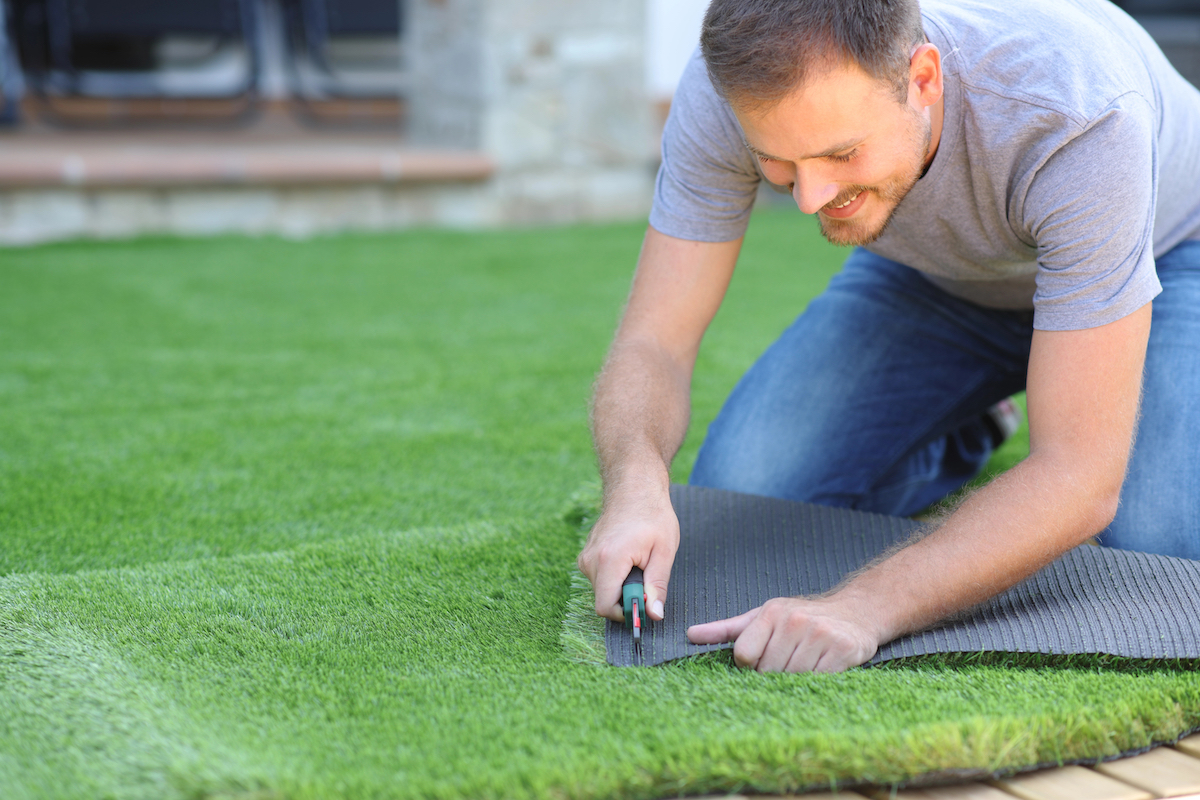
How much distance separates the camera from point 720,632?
1295mm

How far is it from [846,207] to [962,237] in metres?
0.26

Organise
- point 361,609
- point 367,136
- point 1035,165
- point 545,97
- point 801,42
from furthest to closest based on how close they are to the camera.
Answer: point 367,136 → point 545,97 → point 361,609 → point 1035,165 → point 801,42

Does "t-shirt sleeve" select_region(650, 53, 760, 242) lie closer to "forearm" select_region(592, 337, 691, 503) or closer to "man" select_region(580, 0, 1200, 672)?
"man" select_region(580, 0, 1200, 672)

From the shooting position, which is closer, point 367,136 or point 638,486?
point 638,486

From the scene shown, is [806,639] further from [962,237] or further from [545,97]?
[545,97]

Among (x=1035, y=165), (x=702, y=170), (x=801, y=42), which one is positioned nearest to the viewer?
(x=801, y=42)

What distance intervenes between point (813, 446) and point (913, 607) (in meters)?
0.66

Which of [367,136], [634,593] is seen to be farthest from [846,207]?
[367,136]

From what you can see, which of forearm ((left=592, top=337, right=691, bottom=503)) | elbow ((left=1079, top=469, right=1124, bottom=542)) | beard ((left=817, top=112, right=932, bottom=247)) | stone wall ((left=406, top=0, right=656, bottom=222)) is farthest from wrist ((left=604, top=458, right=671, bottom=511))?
stone wall ((left=406, top=0, right=656, bottom=222))

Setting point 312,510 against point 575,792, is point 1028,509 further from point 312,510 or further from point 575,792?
point 312,510

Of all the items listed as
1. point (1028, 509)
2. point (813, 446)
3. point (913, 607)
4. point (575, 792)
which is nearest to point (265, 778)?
point (575, 792)

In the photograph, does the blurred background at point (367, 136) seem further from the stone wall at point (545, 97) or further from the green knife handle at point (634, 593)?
the green knife handle at point (634, 593)

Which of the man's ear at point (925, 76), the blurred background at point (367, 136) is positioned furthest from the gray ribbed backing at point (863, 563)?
the blurred background at point (367, 136)

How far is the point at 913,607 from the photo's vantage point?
1.26 metres
